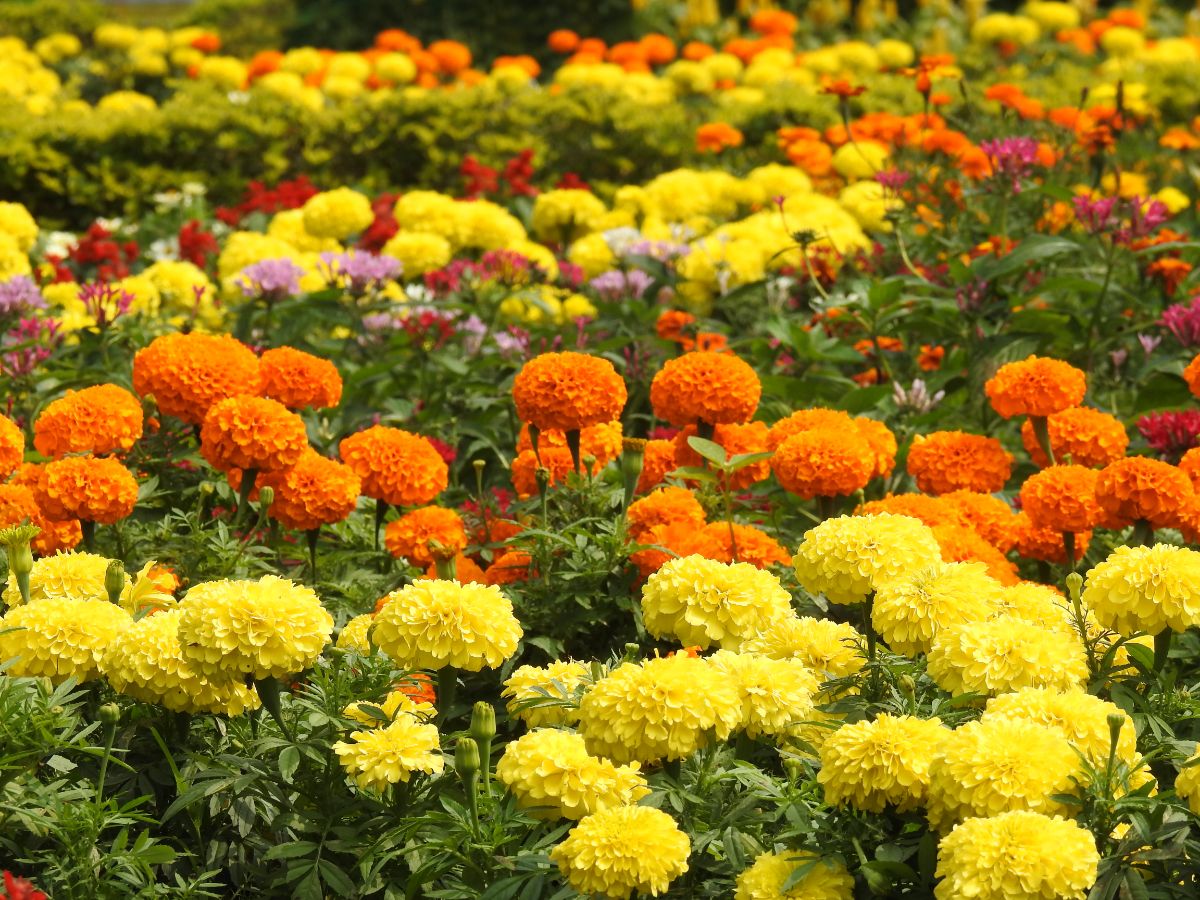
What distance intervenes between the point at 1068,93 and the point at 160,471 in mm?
6112

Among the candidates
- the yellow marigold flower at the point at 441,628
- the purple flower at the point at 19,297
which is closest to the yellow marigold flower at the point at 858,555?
the yellow marigold flower at the point at 441,628

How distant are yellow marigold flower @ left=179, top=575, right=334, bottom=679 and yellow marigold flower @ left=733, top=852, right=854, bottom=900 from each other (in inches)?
25.5

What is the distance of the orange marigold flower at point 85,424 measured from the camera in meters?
3.02

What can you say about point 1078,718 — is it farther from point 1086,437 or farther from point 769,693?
point 1086,437

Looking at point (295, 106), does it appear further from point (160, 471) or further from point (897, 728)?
point (897, 728)

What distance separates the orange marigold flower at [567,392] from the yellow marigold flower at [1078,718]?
1151 mm

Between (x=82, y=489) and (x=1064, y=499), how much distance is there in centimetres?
173

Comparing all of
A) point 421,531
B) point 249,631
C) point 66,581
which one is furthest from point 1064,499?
point 66,581

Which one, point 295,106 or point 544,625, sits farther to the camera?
point 295,106

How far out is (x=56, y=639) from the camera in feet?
7.34

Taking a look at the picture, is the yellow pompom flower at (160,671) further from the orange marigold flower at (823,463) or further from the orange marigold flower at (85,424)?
the orange marigold flower at (823,463)

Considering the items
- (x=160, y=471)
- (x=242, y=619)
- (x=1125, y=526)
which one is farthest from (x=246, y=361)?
(x=1125, y=526)

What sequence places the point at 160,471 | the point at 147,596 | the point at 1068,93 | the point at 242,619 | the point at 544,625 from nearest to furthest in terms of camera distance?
the point at 242,619, the point at 147,596, the point at 544,625, the point at 160,471, the point at 1068,93

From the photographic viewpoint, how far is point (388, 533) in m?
3.07
